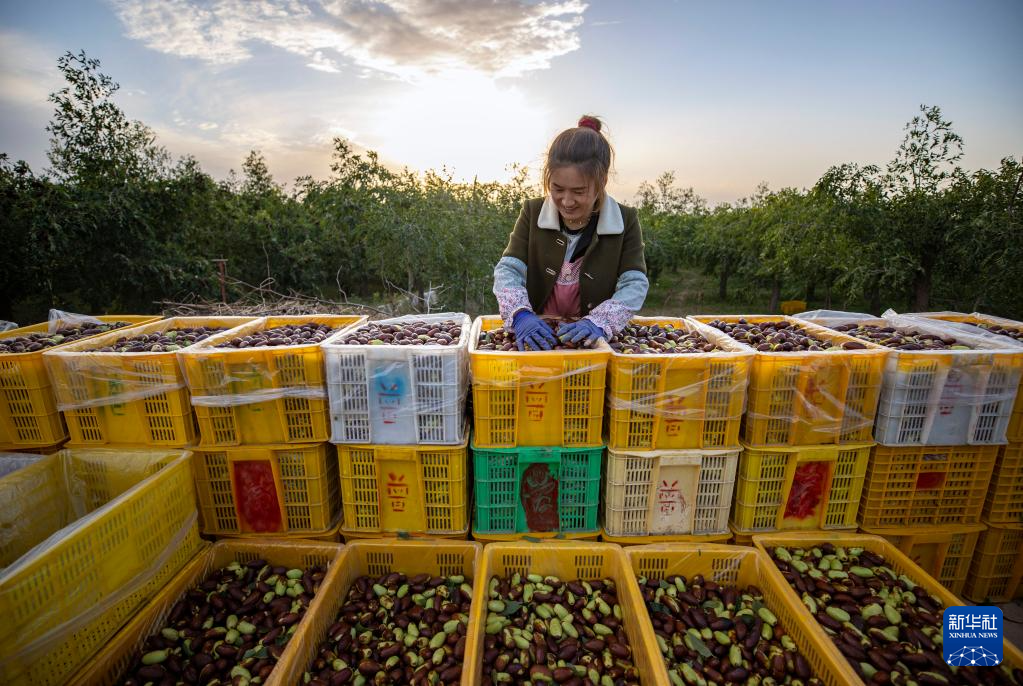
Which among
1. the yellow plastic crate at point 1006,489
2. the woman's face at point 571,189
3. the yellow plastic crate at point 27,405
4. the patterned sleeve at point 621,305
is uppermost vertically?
the woman's face at point 571,189

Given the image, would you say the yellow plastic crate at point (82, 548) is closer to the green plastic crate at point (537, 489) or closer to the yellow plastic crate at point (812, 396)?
the green plastic crate at point (537, 489)

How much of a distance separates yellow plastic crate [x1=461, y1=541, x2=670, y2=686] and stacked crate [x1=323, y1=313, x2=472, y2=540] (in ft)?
0.93

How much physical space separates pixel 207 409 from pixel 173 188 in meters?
11.3

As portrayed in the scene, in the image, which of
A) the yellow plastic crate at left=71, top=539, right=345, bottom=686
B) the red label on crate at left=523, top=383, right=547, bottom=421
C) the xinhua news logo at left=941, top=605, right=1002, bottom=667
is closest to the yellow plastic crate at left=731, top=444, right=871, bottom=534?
the xinhua news logo at left=941, top=605, right=1002, bottom=667

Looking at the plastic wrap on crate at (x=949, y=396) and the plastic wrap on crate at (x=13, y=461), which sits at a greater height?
the plastic wrap on crate at (x=949, y=396)

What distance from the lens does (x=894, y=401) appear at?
260 centimetres

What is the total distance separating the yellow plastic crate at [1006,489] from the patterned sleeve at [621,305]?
2.22 metres

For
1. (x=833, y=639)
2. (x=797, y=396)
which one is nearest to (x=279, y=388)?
(x=797, y=396)

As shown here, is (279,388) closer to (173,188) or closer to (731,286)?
(173,188)

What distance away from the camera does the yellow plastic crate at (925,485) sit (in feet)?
8.86

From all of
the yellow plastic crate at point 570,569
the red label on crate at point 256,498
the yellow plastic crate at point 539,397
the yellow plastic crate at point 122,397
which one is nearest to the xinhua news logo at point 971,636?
the yellow plastic crate at point 570,569

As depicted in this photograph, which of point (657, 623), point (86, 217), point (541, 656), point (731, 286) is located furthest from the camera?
point (731, 286)

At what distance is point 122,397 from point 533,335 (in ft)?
7.21

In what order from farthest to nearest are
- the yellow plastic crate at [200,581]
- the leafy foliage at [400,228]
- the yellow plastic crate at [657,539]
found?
the leafy foliage at [400,228], the yellow plastic crate at [657,539], the yellow plastic crate at [200,581]
